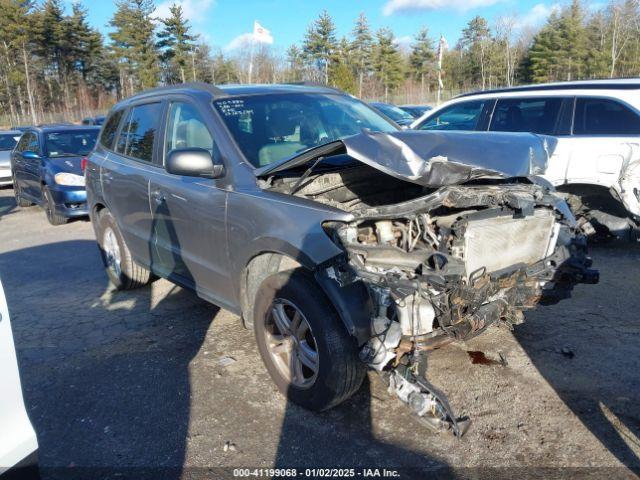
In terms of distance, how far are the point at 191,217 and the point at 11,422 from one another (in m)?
2.13

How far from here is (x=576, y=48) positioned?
155 feet

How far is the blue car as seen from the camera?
923 cm

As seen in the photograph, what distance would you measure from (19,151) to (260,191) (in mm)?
10214

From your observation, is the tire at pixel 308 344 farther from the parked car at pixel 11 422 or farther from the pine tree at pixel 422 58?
the pine tree at pixel 422 58

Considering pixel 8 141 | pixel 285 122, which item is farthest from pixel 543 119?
pixel 8 141

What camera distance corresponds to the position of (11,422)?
1939mm

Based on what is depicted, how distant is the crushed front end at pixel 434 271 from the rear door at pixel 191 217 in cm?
113

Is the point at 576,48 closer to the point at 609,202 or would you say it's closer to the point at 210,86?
the point at 609,202

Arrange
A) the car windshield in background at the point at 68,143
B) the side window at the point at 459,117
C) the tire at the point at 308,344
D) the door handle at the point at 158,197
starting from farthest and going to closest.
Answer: the car windshield in background at the point at 68,143 < the side window at the point at 459,117 < the door handle at the point at 158,197 < the tire at the point at 308,344

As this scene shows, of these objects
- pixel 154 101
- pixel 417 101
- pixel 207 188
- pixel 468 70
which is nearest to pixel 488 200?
pixel 207 188

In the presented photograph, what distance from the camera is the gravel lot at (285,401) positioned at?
110 inches

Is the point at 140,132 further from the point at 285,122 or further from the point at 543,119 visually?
the point at 543,119

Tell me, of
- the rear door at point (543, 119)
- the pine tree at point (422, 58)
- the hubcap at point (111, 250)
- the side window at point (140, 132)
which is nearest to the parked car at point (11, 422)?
the side window at point (140, 132)

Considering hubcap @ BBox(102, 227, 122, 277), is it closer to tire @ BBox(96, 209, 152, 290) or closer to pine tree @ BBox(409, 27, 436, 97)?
tire @ BBox(96, 209, 152, 290)
